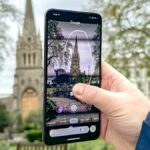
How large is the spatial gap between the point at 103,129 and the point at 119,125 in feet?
0.63

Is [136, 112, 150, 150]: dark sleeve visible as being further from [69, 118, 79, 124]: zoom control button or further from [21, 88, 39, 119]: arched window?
[21, 88, 39, 119]: arched window

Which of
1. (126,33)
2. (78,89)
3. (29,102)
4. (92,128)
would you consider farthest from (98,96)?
(29,102)

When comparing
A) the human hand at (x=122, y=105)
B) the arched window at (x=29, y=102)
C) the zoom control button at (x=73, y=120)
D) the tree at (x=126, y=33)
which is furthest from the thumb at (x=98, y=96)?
the arched window at (x=29, y=102)

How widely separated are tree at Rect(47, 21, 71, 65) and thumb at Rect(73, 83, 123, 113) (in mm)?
112

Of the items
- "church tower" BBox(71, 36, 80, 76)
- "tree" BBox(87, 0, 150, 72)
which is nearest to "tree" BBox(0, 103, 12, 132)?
"tree" BBox(87, 0, 150, 72)

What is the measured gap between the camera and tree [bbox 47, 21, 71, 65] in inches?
73.9

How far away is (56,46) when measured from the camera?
1.89m

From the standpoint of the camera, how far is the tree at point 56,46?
A: 188 centimetres

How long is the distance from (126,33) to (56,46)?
17.1 metres

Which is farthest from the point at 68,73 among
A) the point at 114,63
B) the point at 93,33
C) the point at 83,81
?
the point at 114,63

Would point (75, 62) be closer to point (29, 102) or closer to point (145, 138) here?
point (145, 138)

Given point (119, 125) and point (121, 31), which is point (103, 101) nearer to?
point (119, 125)

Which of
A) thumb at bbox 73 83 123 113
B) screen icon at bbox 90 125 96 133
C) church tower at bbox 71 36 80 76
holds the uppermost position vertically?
church tower at bbox 71 36 80 76

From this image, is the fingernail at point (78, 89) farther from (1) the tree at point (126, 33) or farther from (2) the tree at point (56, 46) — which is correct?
(1) the tree at point (126, 33)
